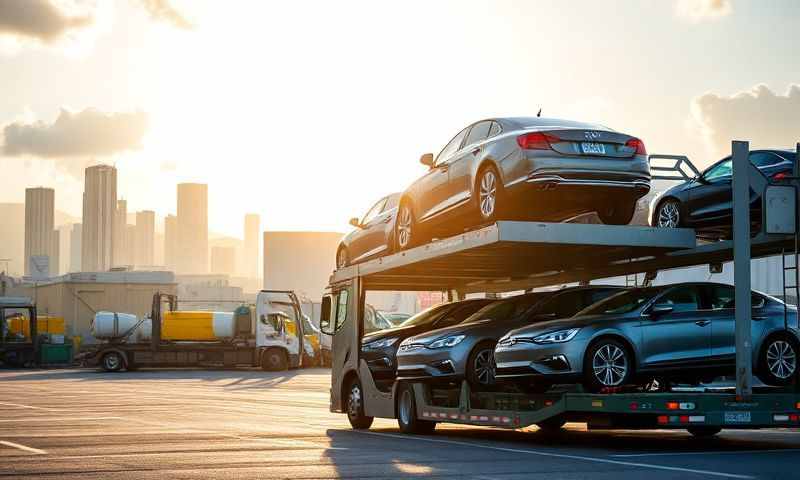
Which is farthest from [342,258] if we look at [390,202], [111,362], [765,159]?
[111,362]

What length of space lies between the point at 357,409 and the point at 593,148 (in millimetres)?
6845

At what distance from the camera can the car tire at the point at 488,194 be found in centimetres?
1331

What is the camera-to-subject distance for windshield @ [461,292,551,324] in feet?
49.1

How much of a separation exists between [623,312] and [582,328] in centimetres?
54

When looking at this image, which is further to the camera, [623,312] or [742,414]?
[623,312]

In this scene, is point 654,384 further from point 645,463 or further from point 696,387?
point 645,463

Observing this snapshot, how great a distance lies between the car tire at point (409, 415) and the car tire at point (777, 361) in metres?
5.25

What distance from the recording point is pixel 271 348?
4400 cm

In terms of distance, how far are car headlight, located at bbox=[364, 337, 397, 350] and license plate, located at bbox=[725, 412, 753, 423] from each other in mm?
6373

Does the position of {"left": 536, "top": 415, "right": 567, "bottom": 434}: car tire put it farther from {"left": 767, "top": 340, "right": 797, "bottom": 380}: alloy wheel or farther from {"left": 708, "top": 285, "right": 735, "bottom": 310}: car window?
{"left": 767, "top": 340, "right": 797, "bottom": 380}: alloy wheel

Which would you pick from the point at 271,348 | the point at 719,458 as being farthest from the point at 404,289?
the point at 271,348

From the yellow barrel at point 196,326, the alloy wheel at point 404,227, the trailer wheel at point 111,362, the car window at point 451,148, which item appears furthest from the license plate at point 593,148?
the trailer wheel at point 111,362

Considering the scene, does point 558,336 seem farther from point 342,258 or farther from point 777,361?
point 342,258

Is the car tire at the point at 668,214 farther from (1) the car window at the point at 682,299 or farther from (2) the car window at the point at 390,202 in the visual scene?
(2) the car window at the point at 390,202
